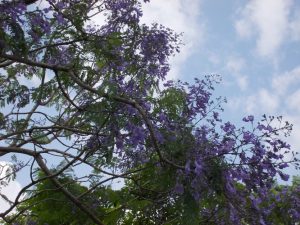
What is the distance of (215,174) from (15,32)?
2.22 meters

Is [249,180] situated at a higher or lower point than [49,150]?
lower

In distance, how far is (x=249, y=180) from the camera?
14.4 ft

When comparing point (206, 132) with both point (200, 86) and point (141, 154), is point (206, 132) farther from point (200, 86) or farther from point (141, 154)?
point (141, 154)

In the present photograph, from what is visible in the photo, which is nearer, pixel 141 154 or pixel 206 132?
pixel 206 132

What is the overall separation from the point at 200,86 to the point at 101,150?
1374mm

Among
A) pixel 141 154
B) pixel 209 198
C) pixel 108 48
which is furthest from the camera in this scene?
pixel 108 48

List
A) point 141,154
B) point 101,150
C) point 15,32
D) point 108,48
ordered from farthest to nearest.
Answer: point 108,48 → point 141,154 → point 101,150 → point 15,32

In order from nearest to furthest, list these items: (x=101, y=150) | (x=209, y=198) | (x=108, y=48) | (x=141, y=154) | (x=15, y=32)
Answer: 1. (x=15, y=32)
2. (x=209, y=198)
3. (x=101, y=150)
4. (x=141, y=154)
5. (x=108, y=48)

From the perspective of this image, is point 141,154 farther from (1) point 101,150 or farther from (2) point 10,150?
(2) point 10,150

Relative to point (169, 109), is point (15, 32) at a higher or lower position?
lower

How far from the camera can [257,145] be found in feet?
14.4

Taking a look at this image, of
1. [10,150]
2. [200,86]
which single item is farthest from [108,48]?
[10,150]

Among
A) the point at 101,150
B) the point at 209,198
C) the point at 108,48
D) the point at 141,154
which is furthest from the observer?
the point at 108,48

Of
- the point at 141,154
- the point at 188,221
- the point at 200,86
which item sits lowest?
the point at 188,221
